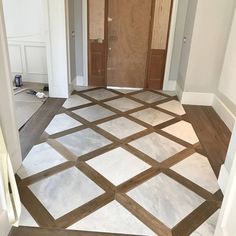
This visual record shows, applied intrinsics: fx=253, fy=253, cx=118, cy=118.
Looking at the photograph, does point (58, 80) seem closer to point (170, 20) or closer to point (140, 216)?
point (170, 20)

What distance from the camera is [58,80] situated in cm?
412

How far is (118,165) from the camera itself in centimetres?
256

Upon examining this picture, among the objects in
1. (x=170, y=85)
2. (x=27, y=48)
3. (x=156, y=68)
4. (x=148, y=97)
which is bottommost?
(x=148, y=97)

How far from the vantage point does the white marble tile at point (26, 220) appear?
1853 millimetres

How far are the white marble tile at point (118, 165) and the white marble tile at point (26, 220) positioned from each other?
747mm

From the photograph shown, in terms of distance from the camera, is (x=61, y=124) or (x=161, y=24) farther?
(x=161, y=24)


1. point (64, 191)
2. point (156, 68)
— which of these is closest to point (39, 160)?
point (64, 191)

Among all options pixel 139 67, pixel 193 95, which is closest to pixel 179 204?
pixel 193 95

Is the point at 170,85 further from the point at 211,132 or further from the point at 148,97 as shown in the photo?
the point at 211,132

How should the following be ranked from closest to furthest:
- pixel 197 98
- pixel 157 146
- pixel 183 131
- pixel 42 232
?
pixel 42 232
pixel 157 146
pixel 183 131
pixel 197 98

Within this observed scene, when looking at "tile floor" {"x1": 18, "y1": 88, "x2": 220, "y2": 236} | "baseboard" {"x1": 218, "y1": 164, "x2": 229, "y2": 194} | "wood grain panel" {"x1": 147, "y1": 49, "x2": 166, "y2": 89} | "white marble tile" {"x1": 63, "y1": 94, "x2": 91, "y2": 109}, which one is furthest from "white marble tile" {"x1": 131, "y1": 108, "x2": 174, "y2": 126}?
"baseboard" {"x1": 218, "y1": 164, "x2": 229, "y2": 194}

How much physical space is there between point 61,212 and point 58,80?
2596 millimetres

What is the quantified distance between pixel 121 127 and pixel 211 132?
3.92 ft

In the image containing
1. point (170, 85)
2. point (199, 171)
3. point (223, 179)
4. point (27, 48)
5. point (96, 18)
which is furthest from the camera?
point (170, 85)
